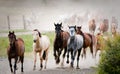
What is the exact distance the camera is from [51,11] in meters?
6.42

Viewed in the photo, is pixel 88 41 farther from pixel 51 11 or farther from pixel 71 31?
pixel 51 11

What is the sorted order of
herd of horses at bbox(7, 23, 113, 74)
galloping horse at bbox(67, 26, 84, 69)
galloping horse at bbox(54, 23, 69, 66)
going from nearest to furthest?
herd of horses at bbox(7, 23, 113, 74), galloping horse at bbox(54, 23, 69, 66), galloping horse at bbox(67, 26, 84, 69)

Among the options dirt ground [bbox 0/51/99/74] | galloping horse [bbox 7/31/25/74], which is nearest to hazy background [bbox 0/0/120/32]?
galloping horse [bbox 7/31/25/74]

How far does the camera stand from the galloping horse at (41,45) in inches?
250

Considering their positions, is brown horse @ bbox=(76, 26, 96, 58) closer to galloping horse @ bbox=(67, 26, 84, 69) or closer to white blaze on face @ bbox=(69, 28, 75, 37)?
galloping horse @ bbox=(67, 26, 84, 69)

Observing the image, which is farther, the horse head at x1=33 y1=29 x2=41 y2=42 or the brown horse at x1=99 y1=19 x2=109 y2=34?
the brown horse at x1=99 y1=19 x2=109 y2=34

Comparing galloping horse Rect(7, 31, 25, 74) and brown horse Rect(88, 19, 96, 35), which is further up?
brown horse Rect(88, 19, 96, 35)

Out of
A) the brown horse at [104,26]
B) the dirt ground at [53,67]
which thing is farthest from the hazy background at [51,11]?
the dirt ground at [53,67]

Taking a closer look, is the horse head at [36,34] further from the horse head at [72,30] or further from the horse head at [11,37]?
the horse head at [72,30]

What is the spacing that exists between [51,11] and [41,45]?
1.72ft

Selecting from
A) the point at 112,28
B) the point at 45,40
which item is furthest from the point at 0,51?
the point at 112,28

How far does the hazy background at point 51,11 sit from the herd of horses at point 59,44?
0.35 ft

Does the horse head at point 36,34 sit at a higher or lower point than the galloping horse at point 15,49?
higher

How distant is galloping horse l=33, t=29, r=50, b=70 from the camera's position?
6.36 meters
